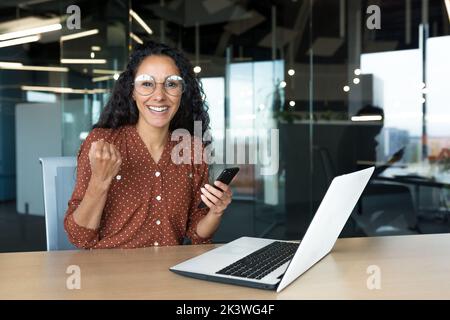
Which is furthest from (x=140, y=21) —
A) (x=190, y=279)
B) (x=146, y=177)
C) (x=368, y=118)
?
(x=190, y=279)

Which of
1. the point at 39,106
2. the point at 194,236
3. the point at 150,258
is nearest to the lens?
the point at 150,258

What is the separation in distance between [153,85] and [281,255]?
2.67 ft

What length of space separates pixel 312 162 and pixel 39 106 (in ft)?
7.74

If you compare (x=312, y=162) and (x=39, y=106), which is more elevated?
(x=39, y=106)

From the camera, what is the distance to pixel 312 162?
4.43 m

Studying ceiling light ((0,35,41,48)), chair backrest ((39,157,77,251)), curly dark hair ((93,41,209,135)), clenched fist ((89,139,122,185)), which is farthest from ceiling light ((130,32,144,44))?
clenched fist ((89,139,122,185))

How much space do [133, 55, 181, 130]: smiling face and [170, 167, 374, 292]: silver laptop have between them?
577 mm

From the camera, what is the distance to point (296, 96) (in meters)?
4.40

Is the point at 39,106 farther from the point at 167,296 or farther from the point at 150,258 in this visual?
the point at 167,296

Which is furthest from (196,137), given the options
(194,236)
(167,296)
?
(167,296)

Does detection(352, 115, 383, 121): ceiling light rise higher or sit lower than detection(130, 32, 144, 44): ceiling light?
lower

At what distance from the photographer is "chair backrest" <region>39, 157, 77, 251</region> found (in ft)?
5.53

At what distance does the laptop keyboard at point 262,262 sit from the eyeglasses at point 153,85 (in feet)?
2.23

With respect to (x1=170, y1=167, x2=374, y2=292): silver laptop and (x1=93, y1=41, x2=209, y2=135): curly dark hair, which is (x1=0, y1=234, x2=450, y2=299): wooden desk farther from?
(x1=93, y1=41, x2=209, y2=135): curly dark hair
